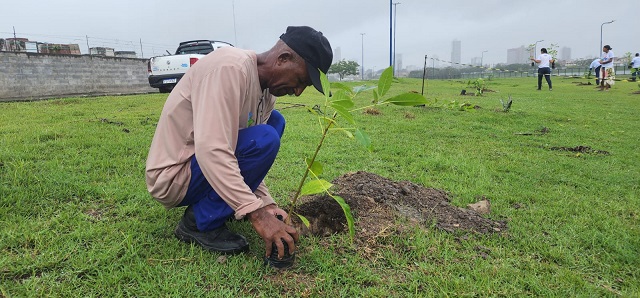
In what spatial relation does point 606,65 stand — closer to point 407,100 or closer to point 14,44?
point 407,100

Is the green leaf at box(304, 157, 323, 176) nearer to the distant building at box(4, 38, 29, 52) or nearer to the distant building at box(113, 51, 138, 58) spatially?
the distant building at box(4, 38, 29, 52)

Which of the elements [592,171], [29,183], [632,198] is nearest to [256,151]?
[29,183]

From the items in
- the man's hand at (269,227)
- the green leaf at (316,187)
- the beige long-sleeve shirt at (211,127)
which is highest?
the beige long-sleeve shirt at (211,127)

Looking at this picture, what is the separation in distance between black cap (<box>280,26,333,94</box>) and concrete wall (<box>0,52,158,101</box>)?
10340 millimetres

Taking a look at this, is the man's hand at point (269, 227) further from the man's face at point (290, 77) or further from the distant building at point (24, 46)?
the distant building at point (24, 46)

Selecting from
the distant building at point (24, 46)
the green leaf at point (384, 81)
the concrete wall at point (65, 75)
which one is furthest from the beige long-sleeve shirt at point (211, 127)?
the distant building at point (24, 46)

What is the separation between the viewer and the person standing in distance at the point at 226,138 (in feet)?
4.80

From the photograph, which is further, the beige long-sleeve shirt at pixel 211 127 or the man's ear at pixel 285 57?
the man's ear at pixel 285 57

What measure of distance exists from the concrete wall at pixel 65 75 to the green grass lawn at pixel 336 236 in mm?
6629

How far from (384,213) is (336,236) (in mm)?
371

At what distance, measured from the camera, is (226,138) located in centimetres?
149

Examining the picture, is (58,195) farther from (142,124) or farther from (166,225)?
(142,124)

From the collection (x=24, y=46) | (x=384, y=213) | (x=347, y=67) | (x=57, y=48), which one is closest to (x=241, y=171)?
(x=384, y=213)

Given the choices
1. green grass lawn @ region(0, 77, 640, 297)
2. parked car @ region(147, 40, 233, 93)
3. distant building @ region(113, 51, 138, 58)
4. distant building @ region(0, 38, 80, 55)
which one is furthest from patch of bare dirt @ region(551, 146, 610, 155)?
distant building @ region(113, 51, 138, 58)
